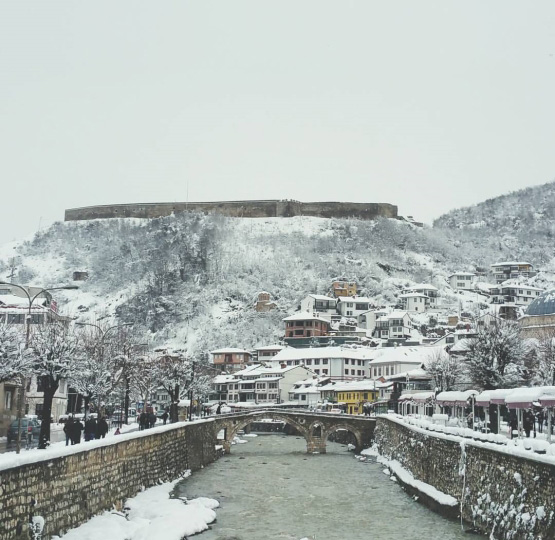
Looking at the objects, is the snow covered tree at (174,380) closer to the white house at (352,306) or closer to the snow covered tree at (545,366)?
the snow covered tree at (545,366)

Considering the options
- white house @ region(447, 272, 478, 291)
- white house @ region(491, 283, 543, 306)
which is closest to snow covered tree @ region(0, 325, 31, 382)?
white house @ region(491, 283, 543, 306)

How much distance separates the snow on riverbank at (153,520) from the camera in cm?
2502

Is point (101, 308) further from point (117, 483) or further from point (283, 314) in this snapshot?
point (117, 483)

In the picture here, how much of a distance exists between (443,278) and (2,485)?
582ft

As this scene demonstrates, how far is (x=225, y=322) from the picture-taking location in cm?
16988

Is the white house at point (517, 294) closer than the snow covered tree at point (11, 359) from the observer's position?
No

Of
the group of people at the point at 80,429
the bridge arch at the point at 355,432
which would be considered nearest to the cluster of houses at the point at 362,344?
the bridge arch at the point at 355,432

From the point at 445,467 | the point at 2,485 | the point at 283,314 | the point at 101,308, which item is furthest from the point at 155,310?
the point at 2,485

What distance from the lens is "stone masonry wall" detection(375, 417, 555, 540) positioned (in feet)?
68.3

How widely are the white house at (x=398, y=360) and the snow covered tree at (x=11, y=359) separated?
72.6m

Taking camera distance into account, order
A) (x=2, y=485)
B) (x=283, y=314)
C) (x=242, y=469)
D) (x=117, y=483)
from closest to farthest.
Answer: (x=2, y=485), (x=117, y=483), (x=242, y=469), (x=283, y=314)

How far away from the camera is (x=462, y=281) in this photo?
187 m

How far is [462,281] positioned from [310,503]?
5996 inches

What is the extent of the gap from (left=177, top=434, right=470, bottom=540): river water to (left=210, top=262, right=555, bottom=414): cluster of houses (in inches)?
1229
